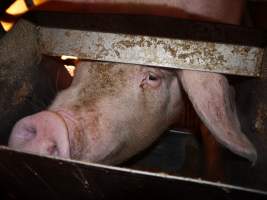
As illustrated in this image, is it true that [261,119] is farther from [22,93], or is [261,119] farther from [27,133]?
[22,93]

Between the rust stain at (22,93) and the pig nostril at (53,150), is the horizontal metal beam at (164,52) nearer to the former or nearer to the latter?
the rust stain at (22,93)

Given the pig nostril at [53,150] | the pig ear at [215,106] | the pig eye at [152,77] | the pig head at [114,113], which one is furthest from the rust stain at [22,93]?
the pig ear at [215,106]

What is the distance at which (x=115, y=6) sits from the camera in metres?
2.01

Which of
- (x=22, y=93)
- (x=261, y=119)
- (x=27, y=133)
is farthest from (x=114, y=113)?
(x=261, y=119)

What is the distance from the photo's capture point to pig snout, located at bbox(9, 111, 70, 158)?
67.2 inches

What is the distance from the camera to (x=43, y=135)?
5.72 ft

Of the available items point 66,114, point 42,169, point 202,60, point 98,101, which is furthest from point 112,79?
point 42,169

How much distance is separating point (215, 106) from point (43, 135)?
84 centimetres

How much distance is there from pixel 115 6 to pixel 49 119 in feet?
2.22

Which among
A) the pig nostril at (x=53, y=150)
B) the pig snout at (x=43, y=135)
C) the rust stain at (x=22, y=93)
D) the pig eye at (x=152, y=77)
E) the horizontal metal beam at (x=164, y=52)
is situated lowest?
the pig nostril at (x=53, y=150)

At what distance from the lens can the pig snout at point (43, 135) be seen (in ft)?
5.60

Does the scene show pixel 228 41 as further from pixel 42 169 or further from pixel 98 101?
pixel 42 169

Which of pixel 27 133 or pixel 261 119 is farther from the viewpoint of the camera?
pixel 261 119

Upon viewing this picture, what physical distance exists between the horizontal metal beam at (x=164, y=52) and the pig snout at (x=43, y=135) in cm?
41
